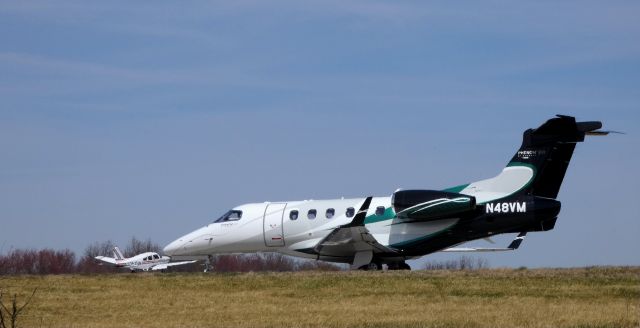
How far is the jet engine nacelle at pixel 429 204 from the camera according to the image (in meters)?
31.7

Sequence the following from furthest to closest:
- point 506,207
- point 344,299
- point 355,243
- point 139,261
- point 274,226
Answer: point 139,261
point 274,226
point 355,243
point 506,207
point 344,299

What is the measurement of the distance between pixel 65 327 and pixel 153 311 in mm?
2591

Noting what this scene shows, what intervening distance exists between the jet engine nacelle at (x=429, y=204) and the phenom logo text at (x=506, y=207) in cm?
49

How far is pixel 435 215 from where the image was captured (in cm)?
3216

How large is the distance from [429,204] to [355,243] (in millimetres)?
2656

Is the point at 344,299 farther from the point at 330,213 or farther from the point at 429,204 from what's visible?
the point at 330,213

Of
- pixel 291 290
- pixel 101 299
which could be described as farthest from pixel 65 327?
pixel 291 290

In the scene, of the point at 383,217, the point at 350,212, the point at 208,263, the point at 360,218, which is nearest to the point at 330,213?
the point at 350,212

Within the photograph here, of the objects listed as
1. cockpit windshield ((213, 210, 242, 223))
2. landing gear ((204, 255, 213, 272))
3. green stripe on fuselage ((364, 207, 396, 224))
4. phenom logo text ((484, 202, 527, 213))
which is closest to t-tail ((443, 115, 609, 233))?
phenom logo text ((484, 202, 527, 213))

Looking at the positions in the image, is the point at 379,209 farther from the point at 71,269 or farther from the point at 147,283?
the point at 71,269

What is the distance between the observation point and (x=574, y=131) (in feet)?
104

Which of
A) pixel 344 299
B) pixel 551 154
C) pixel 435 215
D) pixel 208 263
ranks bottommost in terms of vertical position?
pixel 344 299

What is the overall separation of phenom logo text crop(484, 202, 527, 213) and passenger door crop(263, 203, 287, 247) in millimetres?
6926

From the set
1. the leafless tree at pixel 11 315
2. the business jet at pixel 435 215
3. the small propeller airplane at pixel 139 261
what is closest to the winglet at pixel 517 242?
the business jet at pixel 435 215
